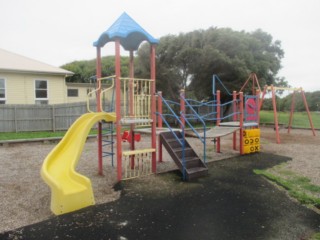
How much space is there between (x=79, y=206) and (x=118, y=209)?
594mm

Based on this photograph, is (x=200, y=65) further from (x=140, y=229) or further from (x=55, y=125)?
(x=140, y=229)

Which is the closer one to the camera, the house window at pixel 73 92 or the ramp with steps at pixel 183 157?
the ramp with steps at pixel 183 157

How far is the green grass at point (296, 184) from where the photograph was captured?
4.44 metres

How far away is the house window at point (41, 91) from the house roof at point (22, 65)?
824 mm

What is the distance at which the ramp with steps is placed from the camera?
574cm

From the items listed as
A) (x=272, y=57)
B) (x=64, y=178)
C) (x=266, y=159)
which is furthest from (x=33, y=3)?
(x=272, y=57)

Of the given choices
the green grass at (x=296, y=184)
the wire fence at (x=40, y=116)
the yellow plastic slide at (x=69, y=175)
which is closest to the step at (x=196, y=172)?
the green grass at (x=296, y=184)

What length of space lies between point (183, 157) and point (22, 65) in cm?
1616

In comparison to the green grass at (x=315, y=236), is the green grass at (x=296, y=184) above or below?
above

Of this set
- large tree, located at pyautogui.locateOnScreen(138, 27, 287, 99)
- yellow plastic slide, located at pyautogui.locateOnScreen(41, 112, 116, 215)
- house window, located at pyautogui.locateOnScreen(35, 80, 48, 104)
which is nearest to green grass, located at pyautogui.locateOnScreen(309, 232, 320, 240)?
yellow plastic slide, located at pyautogui.locateOnScreen(41, 112, 116, 215)

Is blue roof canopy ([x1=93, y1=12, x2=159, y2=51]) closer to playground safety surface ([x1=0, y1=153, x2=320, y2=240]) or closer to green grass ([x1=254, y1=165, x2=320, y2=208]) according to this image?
playground safety surface ([x1=0, y1=153, x2=320, y2=240])

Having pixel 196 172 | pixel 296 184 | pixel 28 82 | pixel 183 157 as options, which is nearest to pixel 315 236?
pixel 296 184

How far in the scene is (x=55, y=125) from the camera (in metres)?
15.9

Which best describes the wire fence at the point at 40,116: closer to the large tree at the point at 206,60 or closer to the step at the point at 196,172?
the large tree at the point at 206,60
